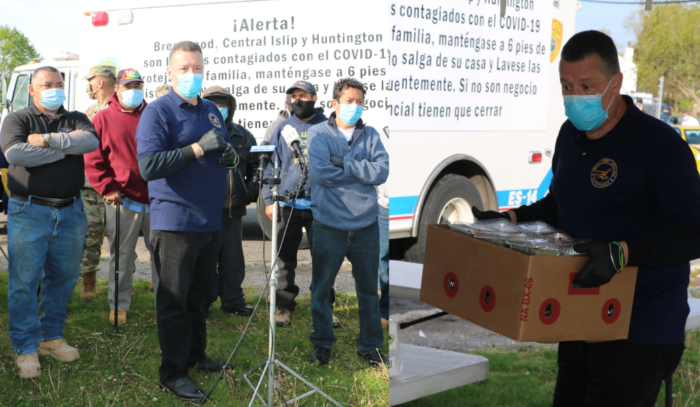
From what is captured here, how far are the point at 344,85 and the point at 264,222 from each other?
74cm

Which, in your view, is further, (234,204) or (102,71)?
(102,71)

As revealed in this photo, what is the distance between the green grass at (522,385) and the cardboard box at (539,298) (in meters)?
1.58

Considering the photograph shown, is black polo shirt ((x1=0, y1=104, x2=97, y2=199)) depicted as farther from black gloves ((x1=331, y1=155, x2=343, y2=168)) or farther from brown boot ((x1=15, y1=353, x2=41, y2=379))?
black gloves ((x1=331, y1=155, x2=343, y2=168))

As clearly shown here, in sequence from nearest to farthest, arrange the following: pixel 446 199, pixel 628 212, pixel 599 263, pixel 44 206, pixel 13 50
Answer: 1. pixel 599 263
2. pixel 628 212
3. pixel 13 50
4. pixel 44 206
5. pixel 446 199

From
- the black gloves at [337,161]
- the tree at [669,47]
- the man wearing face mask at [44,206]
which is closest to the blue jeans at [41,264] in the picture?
the man wearing face mask at [44,206]

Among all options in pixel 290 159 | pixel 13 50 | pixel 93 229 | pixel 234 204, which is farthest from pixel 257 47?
pixel 93 229

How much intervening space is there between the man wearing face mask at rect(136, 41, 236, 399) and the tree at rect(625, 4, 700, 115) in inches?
77.3

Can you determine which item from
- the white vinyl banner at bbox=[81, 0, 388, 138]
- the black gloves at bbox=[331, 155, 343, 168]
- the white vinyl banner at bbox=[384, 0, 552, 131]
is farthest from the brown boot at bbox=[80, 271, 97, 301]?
the white vinyl banner at bbox=[384, 0, 552, 131]

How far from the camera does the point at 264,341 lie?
2869 mm

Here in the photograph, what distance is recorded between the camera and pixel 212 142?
2.76m

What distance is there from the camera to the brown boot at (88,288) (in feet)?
11.1

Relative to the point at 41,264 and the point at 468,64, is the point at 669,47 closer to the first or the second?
the point at 468,64

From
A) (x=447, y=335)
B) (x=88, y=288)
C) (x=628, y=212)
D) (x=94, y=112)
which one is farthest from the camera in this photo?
(x=447, y=335)

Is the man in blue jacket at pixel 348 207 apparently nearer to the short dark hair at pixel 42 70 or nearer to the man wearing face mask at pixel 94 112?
the short dark hair at pixel 42 70
